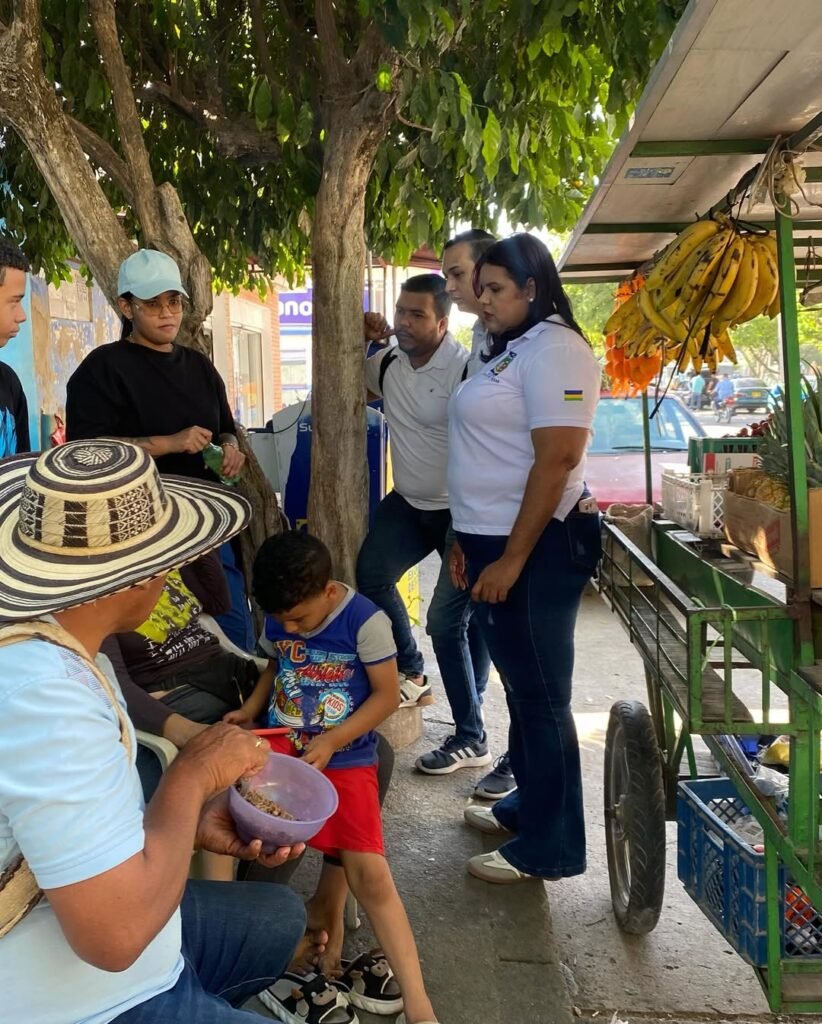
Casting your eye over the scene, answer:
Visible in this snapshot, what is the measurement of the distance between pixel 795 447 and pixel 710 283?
0.75 m

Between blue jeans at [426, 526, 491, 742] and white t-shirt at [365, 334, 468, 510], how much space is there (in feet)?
0.70

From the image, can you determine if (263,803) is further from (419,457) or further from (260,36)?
(260,36)

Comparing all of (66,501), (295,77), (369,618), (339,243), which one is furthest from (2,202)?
(66,501)

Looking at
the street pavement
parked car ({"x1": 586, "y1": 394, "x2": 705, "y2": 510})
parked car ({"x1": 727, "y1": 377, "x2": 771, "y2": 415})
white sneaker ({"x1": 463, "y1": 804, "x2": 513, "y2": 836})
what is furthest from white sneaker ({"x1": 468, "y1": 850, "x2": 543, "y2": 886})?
parked car ({"x1": 727, "y1": 377, "x2": 771, "y2": 415})

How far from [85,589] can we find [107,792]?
304 millimetres

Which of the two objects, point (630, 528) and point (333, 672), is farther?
point (630, 528)

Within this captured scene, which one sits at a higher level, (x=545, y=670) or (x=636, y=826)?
(x=545, y=670)

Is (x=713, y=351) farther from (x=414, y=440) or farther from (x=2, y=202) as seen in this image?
(x=2, y=202)

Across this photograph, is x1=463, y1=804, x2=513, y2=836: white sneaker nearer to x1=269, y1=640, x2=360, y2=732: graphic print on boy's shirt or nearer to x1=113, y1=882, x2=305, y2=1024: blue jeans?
x1=269, y1=640, x2=360, y2=732: graphic print on boy's shirt

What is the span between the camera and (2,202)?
5465 mm

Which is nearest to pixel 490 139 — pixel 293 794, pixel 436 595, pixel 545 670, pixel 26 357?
pixel 436 595

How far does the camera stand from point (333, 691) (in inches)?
105

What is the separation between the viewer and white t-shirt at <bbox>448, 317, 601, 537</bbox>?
106 inches

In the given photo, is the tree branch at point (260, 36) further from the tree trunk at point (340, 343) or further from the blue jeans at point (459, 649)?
the blue jeans at point (459, 649)
